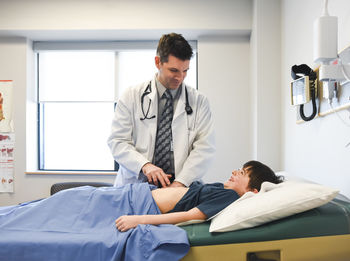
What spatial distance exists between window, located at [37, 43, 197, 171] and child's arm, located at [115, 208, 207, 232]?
2715 millimetres

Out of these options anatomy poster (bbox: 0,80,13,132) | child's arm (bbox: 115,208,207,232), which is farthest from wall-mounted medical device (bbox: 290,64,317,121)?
anatomy poster (bbox: 0,80,13,132)

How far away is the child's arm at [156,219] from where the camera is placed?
1.27 meters

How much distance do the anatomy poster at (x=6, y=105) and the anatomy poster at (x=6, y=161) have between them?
0.28ft

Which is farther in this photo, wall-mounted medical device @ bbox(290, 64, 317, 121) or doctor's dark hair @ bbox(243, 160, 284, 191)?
wall-mounted medical device @ bbox(290, 64, 317, 121)

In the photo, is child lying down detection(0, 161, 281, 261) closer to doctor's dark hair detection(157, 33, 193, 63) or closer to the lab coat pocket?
the lab coat pocket

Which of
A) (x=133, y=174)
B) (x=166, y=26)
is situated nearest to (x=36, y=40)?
(x=166, y=26)

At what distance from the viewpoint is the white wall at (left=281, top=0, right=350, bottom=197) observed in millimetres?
1712

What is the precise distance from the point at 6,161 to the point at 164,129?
260 centimetres

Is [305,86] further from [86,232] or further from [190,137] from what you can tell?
[86,232]

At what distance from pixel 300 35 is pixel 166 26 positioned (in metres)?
1.42

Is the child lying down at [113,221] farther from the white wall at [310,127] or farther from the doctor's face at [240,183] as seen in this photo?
the white wall at [310,127]

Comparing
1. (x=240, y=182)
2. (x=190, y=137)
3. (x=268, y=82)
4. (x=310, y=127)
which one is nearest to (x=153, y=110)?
(x=190, y=137)

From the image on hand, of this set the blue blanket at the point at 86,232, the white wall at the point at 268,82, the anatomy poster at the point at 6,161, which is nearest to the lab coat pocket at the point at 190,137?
the blue blanket at the point at 86,232

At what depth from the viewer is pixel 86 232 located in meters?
1.27
